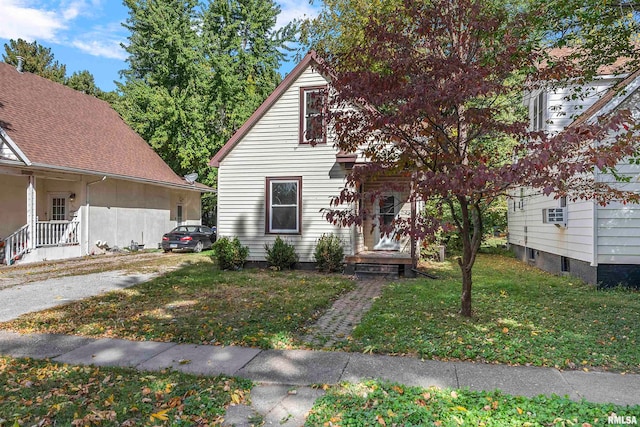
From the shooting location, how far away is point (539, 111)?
12398 mm

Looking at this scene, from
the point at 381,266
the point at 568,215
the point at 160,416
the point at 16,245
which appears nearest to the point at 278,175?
the point at 381,266

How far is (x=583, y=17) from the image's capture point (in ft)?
24.2

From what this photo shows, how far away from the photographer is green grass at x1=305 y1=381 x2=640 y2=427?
316cm

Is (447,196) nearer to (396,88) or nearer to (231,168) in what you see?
(396,88)

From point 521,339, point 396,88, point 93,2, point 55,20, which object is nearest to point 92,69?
point 55,20

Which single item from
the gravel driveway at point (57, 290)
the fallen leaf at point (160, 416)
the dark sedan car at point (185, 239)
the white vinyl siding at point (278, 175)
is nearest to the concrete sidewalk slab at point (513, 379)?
the fallen leaf at point (160, 416)

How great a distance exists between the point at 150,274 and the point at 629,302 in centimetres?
1144

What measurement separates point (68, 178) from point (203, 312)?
40.7 feet

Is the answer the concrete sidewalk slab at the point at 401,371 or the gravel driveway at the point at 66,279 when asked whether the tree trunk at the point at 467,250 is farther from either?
the gravel driveway at the point at 66,279

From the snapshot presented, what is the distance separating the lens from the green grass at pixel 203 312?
5.69 m

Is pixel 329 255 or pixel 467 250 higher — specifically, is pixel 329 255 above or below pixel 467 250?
below

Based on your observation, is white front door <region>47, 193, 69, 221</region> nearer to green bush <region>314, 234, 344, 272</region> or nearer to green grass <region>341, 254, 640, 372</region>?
green bush <region>314, 234, 344, 272</region>

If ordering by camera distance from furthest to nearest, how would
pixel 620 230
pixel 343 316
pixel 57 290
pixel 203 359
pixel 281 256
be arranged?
pixel 281 256, pixel 57 290, pixel 620 230, pixel 343 316, pixel 203 359

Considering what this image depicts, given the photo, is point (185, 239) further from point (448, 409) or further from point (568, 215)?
point (448, 409)
